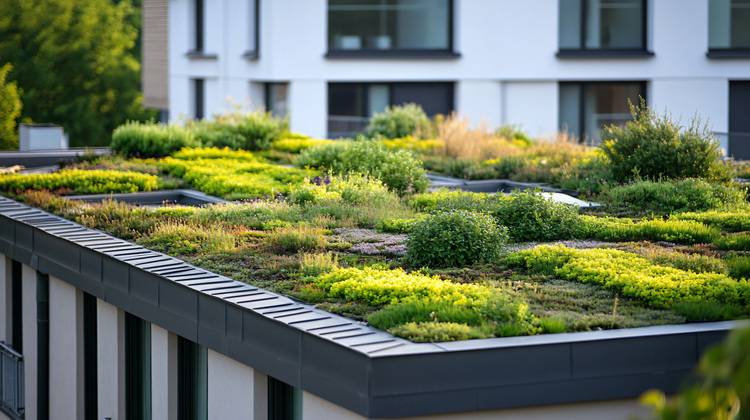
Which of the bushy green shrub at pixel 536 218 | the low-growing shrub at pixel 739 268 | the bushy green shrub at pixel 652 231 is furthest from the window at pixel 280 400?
the bushy green shrub at pixel 652 231

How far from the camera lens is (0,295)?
58.6 ft

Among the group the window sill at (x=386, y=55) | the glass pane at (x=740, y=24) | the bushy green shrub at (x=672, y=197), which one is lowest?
the bushy green shrub at (x=672, y=197)

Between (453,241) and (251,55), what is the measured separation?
78.8ft

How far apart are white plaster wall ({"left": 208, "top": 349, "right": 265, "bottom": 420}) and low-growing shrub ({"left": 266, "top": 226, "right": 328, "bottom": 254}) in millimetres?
2490

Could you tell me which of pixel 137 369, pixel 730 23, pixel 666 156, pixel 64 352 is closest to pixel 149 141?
pixel 64 352

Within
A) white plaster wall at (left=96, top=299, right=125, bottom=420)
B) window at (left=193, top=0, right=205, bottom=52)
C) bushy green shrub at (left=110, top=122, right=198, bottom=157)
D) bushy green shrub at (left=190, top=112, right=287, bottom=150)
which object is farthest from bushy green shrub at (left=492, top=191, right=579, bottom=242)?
window at (left=193, top=0, right=205, bottom=52)

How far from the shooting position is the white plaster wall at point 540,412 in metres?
8.77

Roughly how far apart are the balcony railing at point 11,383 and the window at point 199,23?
25.6 m

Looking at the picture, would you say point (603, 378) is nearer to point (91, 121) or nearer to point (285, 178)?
point (285, 178)

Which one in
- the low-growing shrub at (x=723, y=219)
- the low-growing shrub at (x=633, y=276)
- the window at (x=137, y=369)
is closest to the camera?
the low-growing shrub at (x=633, y=276)

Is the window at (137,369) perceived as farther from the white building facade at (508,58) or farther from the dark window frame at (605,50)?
the dark window frame at (605,50)

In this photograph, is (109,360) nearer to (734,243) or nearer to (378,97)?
(734,243)

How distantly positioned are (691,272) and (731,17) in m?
24.8

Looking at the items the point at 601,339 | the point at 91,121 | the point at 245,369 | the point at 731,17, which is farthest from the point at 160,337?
the point at 91,121
